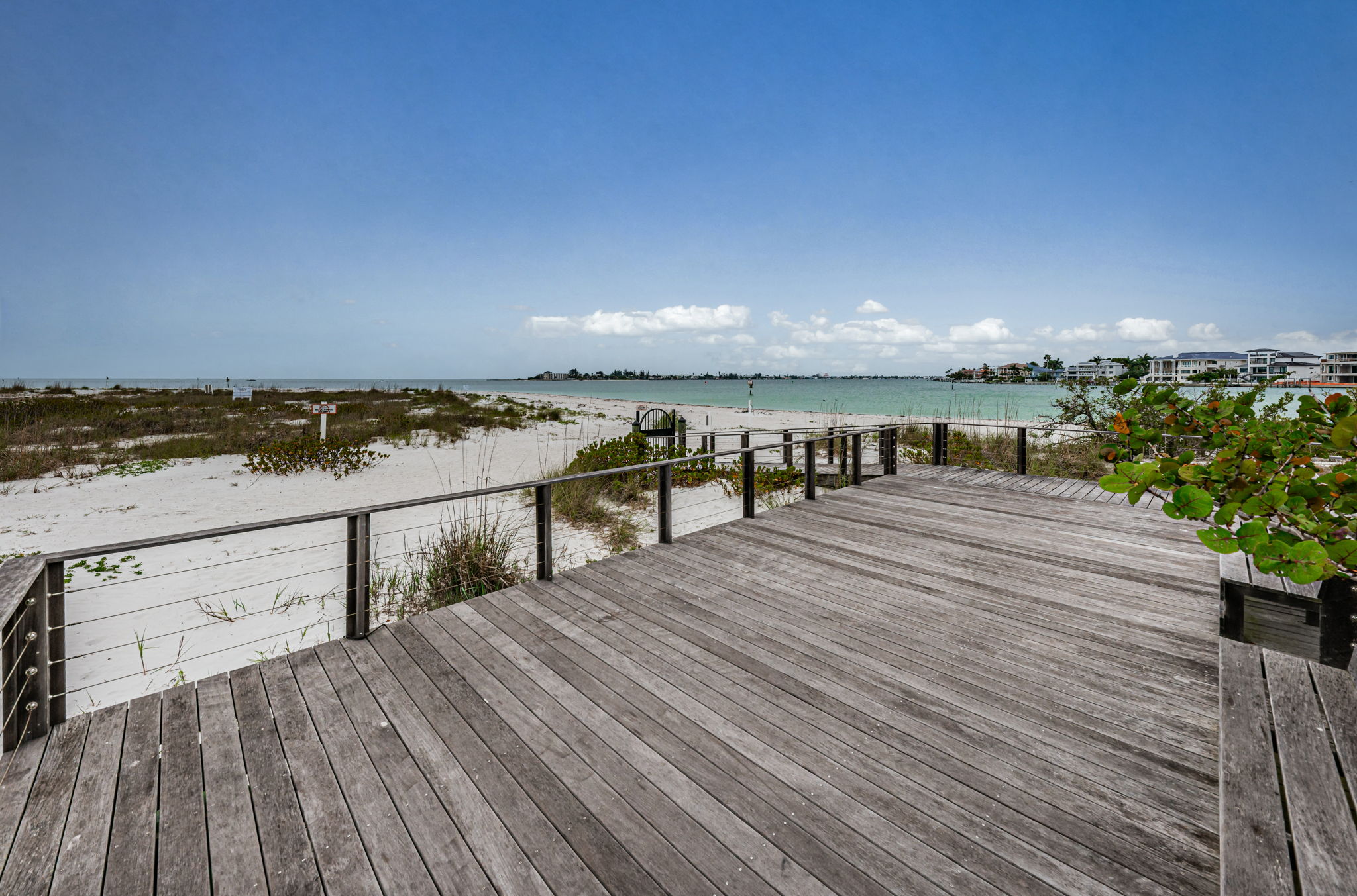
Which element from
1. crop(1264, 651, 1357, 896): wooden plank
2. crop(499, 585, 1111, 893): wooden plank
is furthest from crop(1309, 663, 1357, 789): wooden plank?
crop(499, 585, 1111, 893): wooden plank

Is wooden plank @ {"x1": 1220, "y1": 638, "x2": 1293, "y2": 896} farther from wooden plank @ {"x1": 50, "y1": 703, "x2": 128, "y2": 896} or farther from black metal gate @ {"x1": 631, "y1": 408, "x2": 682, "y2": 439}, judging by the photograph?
black metal gate @ {"x1": 631, "y1": 408, "x2": 682, "y2": 439}

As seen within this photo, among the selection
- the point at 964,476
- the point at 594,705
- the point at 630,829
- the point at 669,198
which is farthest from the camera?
the point at 669,198

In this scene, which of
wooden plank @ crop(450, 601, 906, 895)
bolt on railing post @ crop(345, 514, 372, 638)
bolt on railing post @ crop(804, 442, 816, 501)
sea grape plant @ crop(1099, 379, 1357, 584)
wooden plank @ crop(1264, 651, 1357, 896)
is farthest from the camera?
bolt on railing post @ crop(804, 442, 816, 501)

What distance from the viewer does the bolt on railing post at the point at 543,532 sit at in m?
3.64

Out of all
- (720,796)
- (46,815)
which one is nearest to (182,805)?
(46,815)

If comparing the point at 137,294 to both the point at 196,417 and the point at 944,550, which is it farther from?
the point at 944,550

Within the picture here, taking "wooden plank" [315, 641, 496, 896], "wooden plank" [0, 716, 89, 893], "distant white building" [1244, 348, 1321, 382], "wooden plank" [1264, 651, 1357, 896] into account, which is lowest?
"wooden plank" [315, 641, 496, 896]

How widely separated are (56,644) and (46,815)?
2.76ft

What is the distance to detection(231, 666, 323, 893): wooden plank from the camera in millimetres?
1422

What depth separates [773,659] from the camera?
8.49 feet

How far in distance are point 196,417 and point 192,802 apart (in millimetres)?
22577

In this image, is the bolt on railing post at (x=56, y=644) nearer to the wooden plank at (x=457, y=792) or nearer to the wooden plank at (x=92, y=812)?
the wooden plank at (x=92, y=812)

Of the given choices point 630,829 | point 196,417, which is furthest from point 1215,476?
point 196,417

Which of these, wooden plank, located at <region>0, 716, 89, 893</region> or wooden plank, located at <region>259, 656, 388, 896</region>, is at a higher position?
wooden plank, located at <region>0, 716, 89, 893</region>
